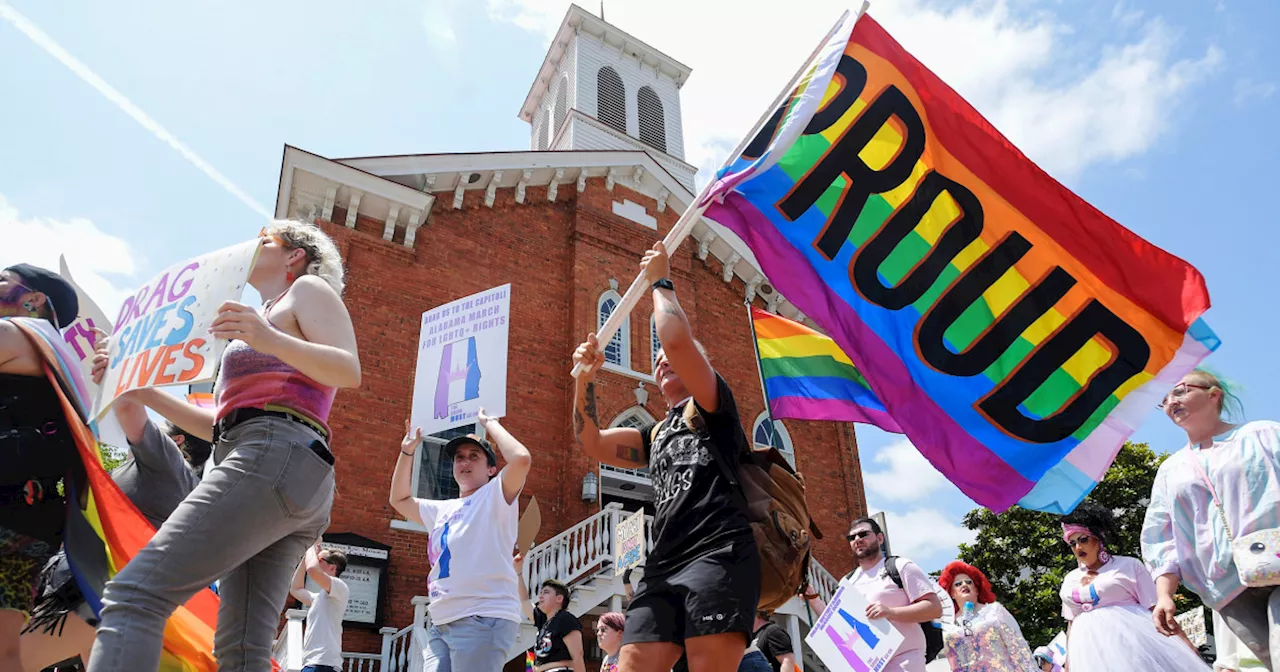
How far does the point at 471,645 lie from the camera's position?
12.7 ft

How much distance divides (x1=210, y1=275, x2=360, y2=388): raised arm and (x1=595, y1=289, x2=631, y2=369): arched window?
1272 cm

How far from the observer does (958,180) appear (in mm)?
4762

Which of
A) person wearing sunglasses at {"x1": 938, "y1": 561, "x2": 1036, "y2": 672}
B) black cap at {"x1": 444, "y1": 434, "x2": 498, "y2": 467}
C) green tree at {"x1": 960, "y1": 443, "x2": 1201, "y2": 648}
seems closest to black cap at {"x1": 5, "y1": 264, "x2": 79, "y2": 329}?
black cap at {"x1": 444, "y1": 434, "x2": 498, "y2": 467}

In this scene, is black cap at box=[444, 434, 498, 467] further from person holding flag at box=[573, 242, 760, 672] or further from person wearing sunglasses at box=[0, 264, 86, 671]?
person wearing sunglasses at box=[0, 264, 86, 671]

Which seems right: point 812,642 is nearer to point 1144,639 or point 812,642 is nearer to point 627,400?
point 1144,639

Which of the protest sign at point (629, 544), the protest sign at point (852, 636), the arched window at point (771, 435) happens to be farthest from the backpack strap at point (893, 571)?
the arched window at point (771, 435)

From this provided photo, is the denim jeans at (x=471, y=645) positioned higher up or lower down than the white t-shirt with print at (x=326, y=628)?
lower down

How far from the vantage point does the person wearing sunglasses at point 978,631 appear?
591 cm

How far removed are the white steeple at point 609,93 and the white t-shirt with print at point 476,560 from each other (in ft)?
57.0

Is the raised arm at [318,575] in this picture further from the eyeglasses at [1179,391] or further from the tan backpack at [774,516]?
the eyeglasses at [1179,391]

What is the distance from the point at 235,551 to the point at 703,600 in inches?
56.8

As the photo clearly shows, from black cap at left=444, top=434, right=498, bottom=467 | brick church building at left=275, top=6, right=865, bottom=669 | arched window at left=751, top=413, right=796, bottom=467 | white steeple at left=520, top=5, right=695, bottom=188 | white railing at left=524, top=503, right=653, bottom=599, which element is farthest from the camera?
white steeple at left=520, top=5, right=695, bottom=188

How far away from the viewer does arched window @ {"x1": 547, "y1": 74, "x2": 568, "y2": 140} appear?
23.2 metres

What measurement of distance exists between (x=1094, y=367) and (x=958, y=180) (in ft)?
4.52
